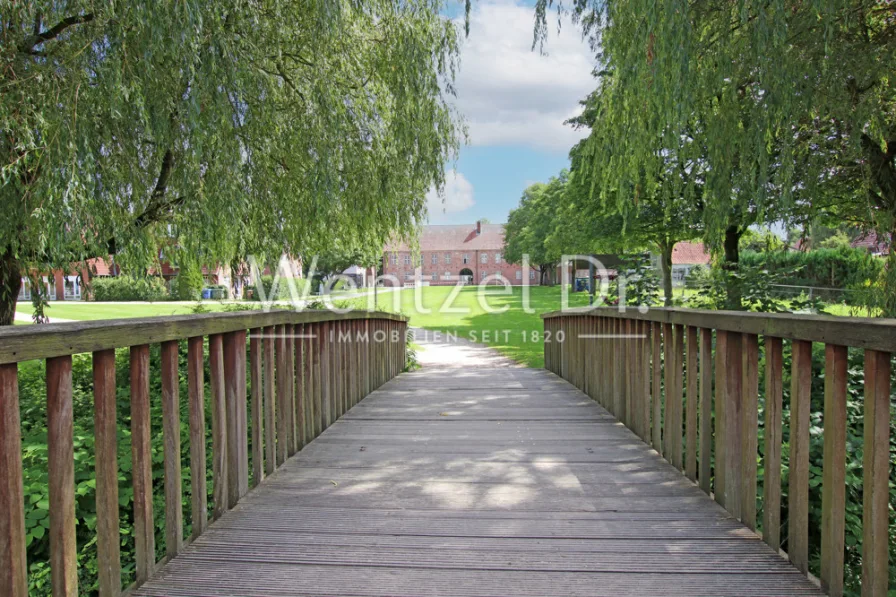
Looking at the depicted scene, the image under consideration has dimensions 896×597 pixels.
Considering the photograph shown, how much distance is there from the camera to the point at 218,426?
2418 millimetres

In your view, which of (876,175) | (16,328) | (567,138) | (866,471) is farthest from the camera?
(567,138)

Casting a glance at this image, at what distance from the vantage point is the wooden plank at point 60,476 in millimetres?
1530

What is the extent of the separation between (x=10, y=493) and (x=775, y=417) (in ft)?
7.71

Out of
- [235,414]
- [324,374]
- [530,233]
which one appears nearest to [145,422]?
[235,414]

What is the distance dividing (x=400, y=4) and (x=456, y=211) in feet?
7.65

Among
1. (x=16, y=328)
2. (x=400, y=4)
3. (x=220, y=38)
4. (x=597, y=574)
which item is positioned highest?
(x=400, y=4)

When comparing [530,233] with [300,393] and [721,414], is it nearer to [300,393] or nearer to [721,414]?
[300,393]

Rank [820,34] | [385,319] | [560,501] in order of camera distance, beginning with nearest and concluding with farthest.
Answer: [560,501]
[820,34]
[385,319]

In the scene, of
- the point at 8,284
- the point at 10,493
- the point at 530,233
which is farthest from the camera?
the point at 530,233

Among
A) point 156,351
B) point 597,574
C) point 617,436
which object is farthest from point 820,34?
point 156,351

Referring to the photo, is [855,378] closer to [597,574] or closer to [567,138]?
[597,574]

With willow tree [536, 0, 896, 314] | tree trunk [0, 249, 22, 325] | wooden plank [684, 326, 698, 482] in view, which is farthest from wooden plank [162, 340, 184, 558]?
tree trunk [0, 249, 22, 325]

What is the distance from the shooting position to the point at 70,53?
13.3 ft

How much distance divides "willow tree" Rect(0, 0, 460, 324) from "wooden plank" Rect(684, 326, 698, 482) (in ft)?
11.3
